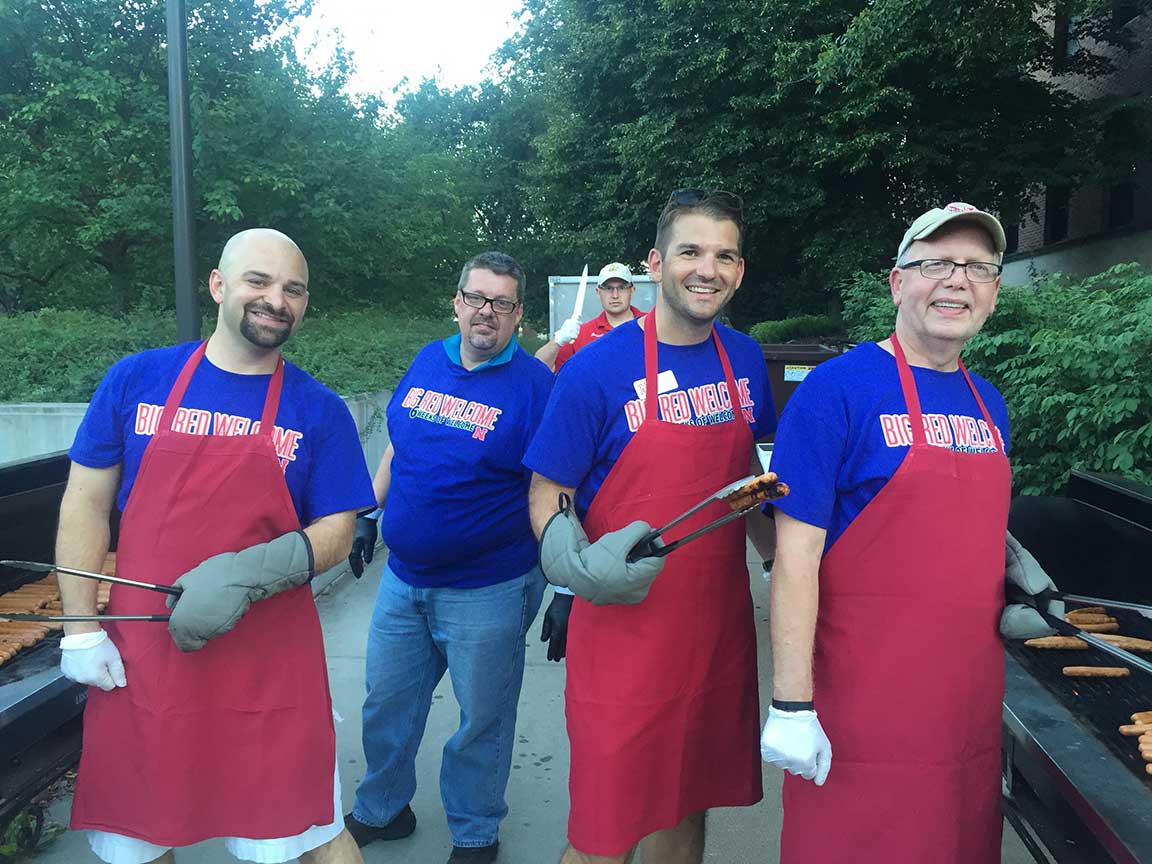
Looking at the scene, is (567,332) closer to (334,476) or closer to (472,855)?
(472,855)

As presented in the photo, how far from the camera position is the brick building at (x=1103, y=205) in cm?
1405

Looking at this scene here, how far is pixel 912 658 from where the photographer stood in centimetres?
192

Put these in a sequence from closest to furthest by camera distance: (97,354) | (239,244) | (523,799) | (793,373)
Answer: (239,244) → (523,799) → (793,373) → (97,354)

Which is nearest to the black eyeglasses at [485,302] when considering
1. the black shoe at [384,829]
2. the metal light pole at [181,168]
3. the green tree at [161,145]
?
the black shoe at [384,829]

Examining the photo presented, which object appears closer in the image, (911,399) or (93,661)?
(911,399)

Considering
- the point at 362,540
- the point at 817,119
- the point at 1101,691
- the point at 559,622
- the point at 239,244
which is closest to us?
the point at 239,244

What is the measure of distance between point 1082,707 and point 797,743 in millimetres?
967

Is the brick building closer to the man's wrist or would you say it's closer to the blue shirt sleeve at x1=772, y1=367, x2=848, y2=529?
the blue shirt sleeve at x1=772, y1=367, x2=848, y2=529

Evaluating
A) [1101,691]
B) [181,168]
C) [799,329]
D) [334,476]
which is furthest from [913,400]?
[799,329]

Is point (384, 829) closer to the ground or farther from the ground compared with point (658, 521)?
closer to the ground

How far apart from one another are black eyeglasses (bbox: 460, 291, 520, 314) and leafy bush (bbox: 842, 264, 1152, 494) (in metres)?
2.77

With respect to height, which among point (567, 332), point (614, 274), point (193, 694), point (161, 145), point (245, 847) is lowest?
point (245, 847)

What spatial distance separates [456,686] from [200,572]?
1.24m

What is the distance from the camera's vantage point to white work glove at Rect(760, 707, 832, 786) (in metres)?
1.86
